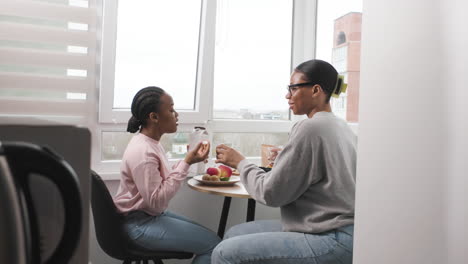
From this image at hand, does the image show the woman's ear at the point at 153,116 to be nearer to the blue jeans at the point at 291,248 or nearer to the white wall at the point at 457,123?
the blue jeans at the point at 291,248

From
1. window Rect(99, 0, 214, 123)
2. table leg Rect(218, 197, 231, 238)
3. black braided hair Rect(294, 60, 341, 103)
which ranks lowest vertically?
table leg Rect(218, 197, 231, 238)

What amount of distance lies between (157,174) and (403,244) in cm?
110

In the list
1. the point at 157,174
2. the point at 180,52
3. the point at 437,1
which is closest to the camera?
the point at 437,1

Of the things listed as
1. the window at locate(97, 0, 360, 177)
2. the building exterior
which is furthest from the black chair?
the building exterior

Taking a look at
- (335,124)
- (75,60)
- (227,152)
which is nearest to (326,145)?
(335,124)

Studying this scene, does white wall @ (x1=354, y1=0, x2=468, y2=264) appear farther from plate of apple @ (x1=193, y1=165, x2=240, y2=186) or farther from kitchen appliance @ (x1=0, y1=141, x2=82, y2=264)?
plate of apple @ (x1=193, y1=165, x2=240, y2=186)

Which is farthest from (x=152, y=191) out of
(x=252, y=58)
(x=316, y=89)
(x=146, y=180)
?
(x=252, y=58)

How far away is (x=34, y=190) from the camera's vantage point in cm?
45

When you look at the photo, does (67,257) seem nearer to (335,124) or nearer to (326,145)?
(326,145)

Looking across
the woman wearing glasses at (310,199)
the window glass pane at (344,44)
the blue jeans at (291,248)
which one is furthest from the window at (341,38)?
the blue jeans at (291,248)

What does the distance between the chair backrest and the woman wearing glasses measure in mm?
440

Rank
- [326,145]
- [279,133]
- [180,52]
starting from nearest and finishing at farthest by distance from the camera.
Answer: [326,145] < [180,52] < [279,133]

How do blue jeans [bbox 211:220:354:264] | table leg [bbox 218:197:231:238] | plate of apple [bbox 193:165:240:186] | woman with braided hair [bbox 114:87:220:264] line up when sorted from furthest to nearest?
table leg [bbox 218:197:231:238], plate of apple [bbox 193:165:240:186], woman with braided hair [bbox 114:87:220:264], blue jeans [bbox 211:220:354:264]

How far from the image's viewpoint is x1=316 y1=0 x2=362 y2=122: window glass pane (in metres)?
2.57
